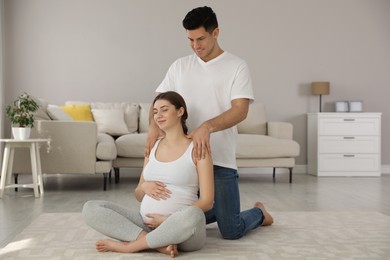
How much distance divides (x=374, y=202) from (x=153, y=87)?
3.18 metres

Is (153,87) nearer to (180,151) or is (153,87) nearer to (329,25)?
(329,25)

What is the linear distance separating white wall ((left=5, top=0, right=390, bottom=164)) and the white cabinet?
0.46 meters

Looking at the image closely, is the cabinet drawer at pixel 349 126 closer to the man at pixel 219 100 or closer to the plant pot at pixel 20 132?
the plant pot at pixel 20 132

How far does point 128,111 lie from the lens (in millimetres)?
5785

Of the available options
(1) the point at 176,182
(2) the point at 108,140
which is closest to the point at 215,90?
(1) the point at 176,182

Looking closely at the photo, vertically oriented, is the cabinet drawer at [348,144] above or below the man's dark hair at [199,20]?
below

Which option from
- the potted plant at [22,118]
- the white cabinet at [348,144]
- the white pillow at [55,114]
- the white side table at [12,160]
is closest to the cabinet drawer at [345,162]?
the white cabinet at [348,144]

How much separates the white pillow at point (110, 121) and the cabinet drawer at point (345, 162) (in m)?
2.29

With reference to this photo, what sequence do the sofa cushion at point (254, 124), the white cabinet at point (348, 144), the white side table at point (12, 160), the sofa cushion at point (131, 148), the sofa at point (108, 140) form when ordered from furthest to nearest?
the white cabinet at point (348, 144) → the sofa cushion at point (254, 124) → the sofa cushion at point (131, 148) → the sofa at point (108, 140) → the white side table at point (12, 160)

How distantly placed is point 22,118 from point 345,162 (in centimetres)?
366

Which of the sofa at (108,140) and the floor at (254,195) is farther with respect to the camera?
the sofa at (108,140)

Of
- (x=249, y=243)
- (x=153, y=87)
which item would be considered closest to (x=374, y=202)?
(x=249, y=243)

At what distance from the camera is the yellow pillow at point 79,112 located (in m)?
5.36

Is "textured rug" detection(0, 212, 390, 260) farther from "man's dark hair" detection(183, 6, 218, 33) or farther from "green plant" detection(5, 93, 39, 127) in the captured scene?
"green plant" detection(5, 93, 39, 127)
